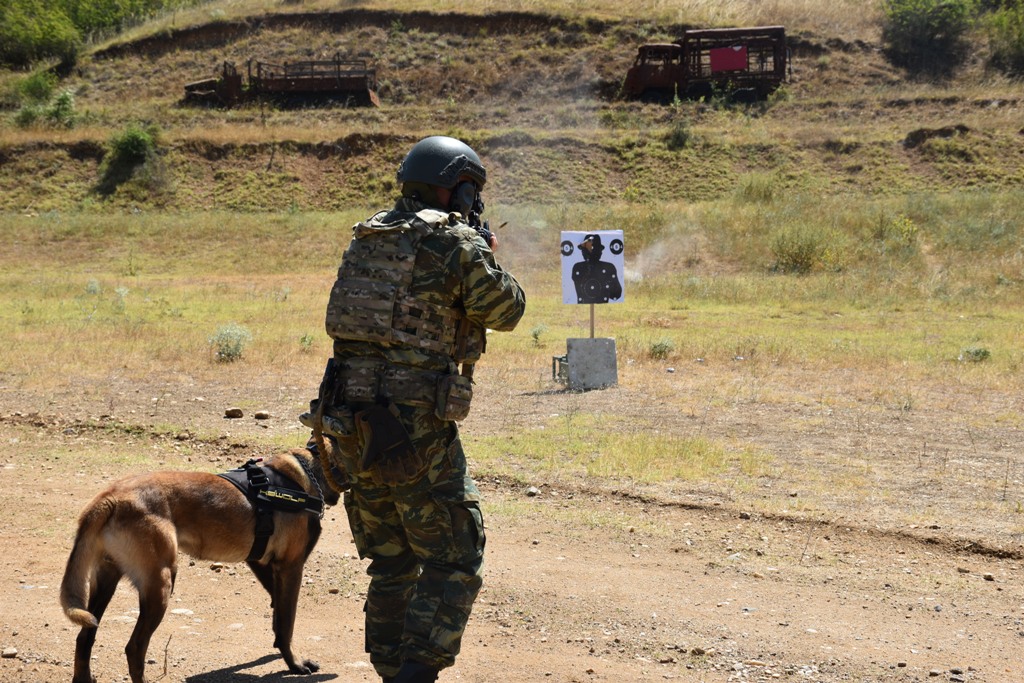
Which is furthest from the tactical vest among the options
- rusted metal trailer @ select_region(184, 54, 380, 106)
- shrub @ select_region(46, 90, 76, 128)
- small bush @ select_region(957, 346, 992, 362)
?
shrub @ select_region(46, 90, 76, 128)

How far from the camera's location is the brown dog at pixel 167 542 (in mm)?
4027

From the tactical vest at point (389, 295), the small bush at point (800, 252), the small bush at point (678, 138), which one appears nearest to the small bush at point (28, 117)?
the small bush at point (678, 138)

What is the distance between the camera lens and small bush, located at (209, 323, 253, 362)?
12875mm

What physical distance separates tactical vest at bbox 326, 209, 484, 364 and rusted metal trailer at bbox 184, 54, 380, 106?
141 feet

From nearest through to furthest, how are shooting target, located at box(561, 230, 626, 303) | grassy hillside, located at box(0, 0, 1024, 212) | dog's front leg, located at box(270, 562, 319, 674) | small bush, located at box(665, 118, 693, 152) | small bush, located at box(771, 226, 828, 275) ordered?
dog's front leg, located at box(270, 562, 319, 674)
shooting target, located at box(561, 230, 626, 303)
small bush, located at box(771, 226, 828, 275)
grassy hillside, located at box(0, 0, 1024, 212)
small bush, located at box(665, 118, 693, 152)

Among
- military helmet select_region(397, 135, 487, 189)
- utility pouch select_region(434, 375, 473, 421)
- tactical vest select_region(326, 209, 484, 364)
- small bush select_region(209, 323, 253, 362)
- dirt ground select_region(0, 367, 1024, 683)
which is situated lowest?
dirt ground select_region(0, 367, 1024, 683)

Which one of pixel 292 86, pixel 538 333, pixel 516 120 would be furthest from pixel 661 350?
pixel 292 86

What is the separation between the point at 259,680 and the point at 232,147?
3820 centimetres

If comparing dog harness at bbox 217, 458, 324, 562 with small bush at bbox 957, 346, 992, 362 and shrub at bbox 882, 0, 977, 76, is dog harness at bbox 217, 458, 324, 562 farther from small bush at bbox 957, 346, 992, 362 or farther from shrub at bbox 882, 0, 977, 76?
shrub at bbox 882, 0, 977, 76

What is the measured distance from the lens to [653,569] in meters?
5.95

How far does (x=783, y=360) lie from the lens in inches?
534

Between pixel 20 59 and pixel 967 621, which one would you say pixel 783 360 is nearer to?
pixel 967 621

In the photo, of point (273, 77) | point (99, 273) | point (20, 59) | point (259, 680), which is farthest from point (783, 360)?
point (20, 59)

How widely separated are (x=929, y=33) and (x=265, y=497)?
2105 inches
